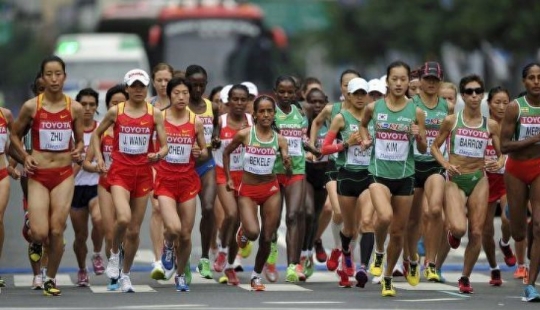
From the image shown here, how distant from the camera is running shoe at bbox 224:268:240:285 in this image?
18.9 meters

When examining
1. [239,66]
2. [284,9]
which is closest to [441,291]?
[239,66]

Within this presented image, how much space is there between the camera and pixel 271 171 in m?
18.3

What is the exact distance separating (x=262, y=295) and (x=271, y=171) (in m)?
1.56

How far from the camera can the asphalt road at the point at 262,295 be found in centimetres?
1605

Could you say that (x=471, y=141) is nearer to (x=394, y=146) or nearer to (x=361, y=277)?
(x=394, y=146)

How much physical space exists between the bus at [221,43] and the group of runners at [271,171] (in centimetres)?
2541

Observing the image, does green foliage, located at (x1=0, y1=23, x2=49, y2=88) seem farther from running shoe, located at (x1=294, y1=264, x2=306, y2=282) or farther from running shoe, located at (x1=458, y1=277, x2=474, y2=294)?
running shoe, located at (x1=458, y1=277, x2=474, y2=294)

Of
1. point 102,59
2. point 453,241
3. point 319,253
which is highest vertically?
point 102,59

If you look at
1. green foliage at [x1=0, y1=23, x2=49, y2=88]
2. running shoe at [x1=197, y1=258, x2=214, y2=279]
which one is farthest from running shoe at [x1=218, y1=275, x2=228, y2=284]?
green foliage at [x1=0, y1=23, x2=49, y2=88]

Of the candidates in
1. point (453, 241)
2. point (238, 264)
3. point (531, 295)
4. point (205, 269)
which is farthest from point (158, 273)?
point (531, 295)

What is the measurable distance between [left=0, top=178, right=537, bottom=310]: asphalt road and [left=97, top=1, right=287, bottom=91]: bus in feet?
79.5

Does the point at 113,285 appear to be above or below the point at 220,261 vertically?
below

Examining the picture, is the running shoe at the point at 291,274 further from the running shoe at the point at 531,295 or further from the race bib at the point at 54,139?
the running shoe at the point at 531,295

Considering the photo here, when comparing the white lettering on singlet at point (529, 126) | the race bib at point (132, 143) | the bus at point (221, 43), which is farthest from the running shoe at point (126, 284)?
the bus at point (221, 43)
